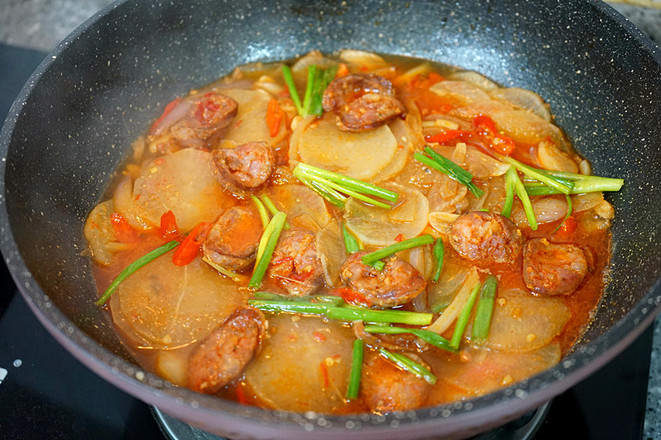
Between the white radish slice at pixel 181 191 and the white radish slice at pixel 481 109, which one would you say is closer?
the white radish slice at pixel 181 191

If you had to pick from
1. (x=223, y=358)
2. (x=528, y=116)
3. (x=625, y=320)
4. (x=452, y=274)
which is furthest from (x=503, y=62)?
(x=223, y=358)

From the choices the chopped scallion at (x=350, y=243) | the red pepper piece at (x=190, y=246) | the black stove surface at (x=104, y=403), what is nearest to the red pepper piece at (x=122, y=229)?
the red pepper piece at (x=190, y=246)

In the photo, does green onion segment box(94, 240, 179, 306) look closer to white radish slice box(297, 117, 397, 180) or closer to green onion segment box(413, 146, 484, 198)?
white radish slice box(297, 117, 397, 180)

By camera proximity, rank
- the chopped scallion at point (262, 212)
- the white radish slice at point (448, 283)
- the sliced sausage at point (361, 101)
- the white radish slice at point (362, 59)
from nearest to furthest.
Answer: the white radish slice at point (448, 283) < the chopped scallion at point (262, 212) < the sliced sausage at point (361, 101) < the white radish slice at point (362, 59)

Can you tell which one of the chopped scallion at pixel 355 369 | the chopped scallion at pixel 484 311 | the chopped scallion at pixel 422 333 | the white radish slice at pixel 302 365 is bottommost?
the white radish slice at pixel 302 365

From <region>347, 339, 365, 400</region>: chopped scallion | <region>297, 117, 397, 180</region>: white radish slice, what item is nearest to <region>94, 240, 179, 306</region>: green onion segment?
<region>297, 117, 397, 180</region>: white radish slice

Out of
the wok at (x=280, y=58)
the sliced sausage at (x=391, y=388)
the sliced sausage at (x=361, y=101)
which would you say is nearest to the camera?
the wok at (x=280, y=58)

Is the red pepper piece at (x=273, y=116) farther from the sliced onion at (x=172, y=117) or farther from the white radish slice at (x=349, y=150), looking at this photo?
the sliced onion at (x=172, y=117)

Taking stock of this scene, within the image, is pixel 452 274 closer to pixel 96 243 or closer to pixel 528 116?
pixel 528 116
